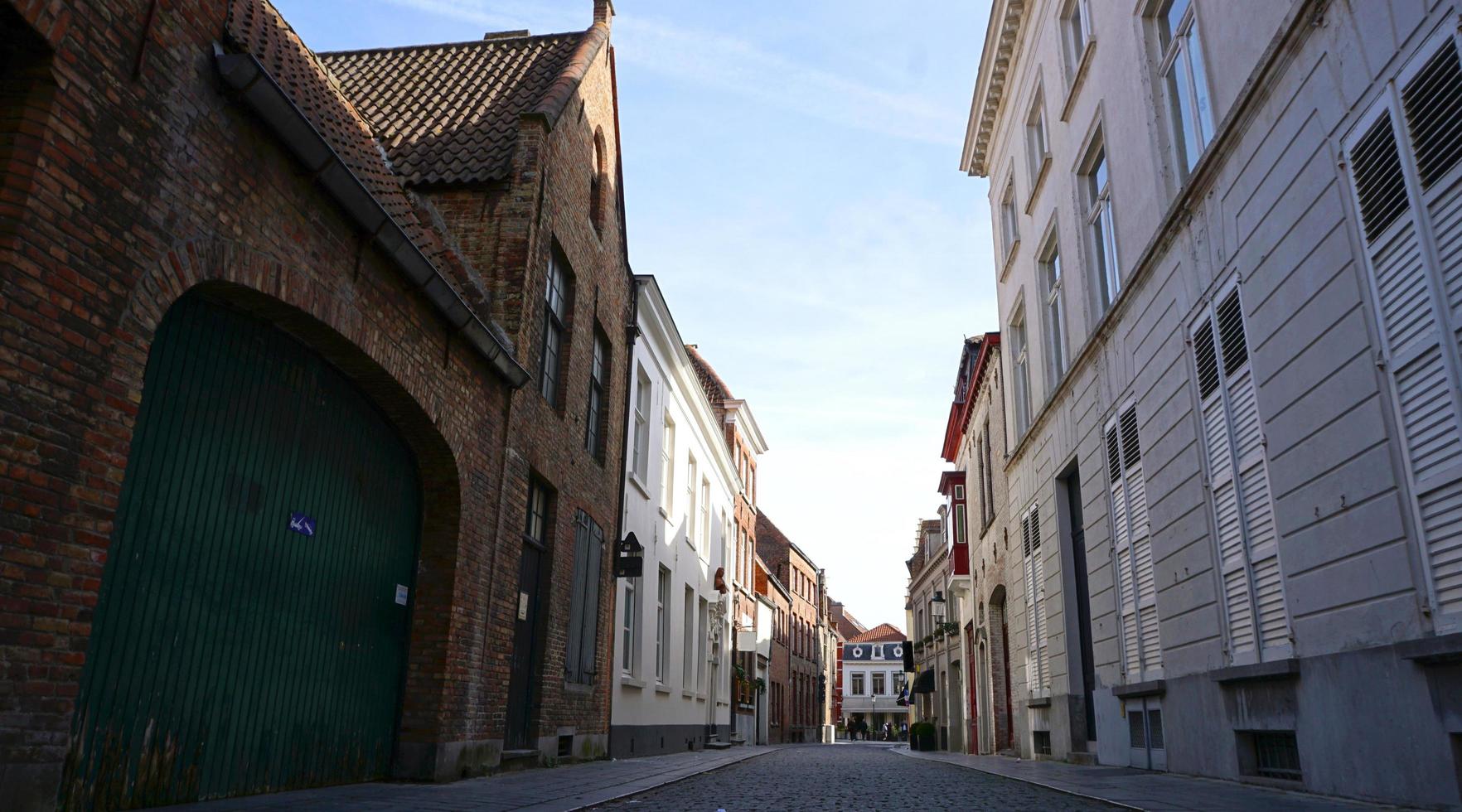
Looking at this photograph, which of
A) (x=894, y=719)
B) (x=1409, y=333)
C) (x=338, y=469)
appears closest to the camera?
(x=1409, y=333)

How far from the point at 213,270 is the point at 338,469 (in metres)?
2.37

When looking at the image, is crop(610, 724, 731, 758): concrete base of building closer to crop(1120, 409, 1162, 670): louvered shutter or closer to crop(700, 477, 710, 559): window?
crop(700, 477, 710, 559): window

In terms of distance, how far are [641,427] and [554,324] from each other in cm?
538

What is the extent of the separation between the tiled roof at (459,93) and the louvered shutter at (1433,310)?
785cm

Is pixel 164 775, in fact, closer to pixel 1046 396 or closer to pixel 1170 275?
pixel 1170 275

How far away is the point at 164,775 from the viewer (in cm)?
516

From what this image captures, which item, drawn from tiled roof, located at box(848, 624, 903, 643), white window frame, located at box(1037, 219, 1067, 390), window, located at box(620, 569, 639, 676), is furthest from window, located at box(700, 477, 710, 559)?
tiled roof, located at box(848, 624, 903, 643)

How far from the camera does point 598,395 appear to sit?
46.4 feet

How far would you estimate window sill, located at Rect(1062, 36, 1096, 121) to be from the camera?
1171cm

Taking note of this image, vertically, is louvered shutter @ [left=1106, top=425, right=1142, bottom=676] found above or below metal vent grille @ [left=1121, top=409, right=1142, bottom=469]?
below

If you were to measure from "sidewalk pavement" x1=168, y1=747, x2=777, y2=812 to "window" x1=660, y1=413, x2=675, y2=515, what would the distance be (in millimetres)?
8697

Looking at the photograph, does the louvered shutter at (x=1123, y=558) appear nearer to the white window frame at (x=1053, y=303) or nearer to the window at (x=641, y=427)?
the white window frame at (x=1053, y=303)

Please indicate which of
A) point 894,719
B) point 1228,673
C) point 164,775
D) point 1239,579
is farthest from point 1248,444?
point 894,719

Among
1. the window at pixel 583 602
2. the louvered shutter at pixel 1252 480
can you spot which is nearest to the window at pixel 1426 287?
the louvered shutter at pixel 1252 480
